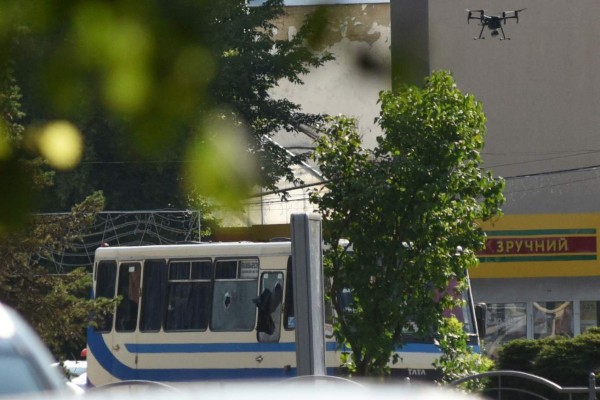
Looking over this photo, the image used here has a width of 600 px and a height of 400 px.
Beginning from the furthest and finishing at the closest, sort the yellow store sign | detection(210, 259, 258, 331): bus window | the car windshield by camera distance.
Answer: the yellow store sign < detection(210, 259, 258, 331): bus window < the car windshield

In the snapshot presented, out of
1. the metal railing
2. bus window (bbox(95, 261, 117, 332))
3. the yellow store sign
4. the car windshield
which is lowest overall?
the metal railing

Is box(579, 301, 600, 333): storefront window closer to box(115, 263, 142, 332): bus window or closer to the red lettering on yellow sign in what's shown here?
the red lettering on yellow sign

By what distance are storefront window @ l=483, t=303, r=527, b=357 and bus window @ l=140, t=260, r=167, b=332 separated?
13.3 meters

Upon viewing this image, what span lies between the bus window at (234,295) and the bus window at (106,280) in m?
1.70

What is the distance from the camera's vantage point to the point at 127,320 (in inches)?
664

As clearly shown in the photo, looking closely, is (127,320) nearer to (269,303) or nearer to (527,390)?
(269,303)

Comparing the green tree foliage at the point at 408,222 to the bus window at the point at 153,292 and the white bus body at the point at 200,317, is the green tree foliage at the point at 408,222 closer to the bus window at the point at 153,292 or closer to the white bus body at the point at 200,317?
the white bus body at the point at 200,317

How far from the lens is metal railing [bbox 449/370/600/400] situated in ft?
31.2

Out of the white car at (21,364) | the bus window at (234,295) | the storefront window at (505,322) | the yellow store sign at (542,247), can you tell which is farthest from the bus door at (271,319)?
the storefront window at (505,322)

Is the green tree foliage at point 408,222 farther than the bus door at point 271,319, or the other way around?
the bus door at point 271,319

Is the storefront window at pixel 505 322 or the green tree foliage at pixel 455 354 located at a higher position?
the storefront window at pixel 505 322

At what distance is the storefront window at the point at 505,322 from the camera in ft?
92.3

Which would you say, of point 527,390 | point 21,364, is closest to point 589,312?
point 527,390

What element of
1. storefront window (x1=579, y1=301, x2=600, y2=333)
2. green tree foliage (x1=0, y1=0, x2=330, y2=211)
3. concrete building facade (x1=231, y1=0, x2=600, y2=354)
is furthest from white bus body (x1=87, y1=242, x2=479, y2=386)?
green tree foliage (x1=0, y1=0, x2=330, y2=211)
